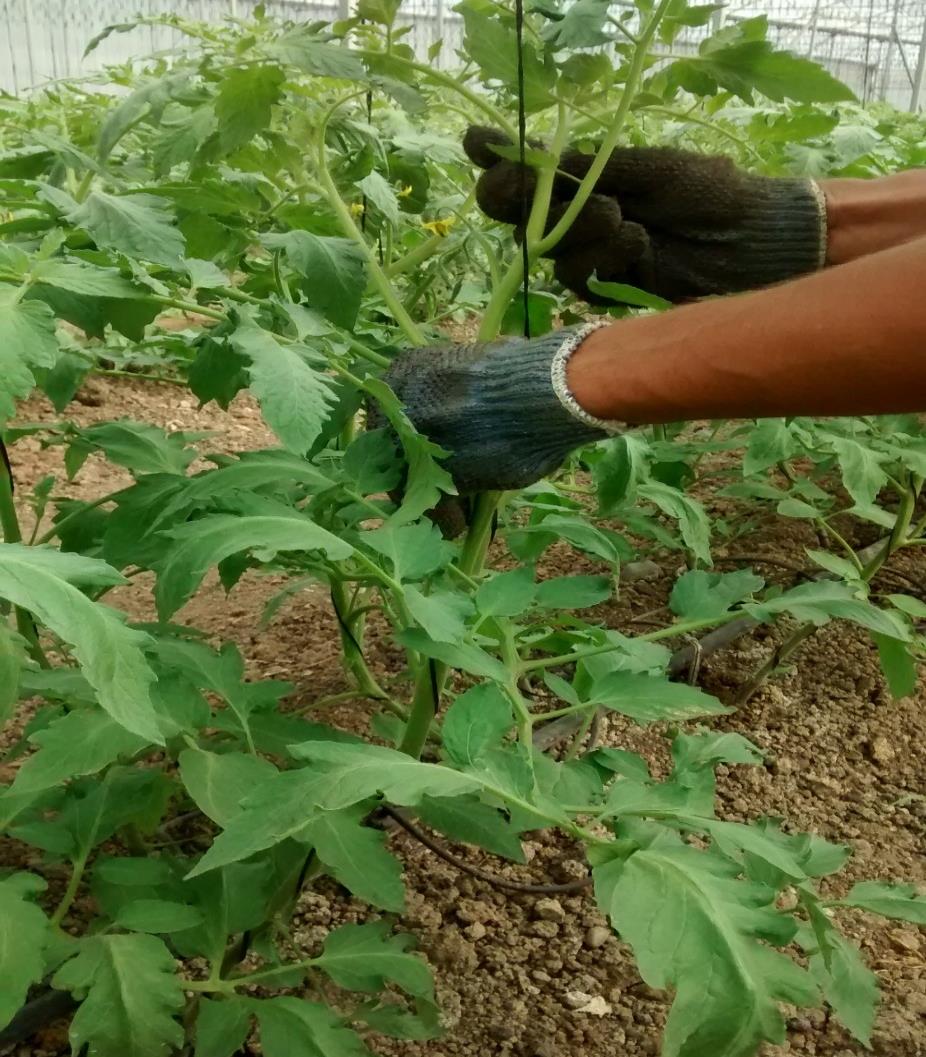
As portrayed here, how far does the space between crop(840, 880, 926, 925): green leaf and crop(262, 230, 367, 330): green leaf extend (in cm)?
78

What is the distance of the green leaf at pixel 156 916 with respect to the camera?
835 millimetres

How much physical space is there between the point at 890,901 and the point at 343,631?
2.27 feet

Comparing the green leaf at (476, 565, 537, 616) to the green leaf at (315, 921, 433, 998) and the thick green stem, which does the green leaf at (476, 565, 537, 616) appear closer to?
the green leaf at (315, 921, 433, 998)

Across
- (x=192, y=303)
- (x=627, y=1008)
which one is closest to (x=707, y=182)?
(x=192, y=303)

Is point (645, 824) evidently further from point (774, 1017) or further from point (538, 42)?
point (538, 42)

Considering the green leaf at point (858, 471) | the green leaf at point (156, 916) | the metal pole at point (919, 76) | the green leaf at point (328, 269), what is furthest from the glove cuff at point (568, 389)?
the metal pole at point (919, 76)

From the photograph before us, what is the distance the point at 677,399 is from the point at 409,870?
2.30 feet

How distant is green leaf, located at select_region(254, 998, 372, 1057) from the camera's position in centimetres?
85

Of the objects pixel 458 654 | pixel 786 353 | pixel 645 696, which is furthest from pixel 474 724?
pixel 786 353

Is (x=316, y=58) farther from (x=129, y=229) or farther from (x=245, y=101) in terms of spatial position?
(x=129, y=229)

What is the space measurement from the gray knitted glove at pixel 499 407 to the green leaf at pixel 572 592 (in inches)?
6.0

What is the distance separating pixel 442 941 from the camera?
1197mm

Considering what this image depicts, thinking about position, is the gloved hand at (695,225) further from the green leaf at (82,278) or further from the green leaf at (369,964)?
the green leaf at (369,964)

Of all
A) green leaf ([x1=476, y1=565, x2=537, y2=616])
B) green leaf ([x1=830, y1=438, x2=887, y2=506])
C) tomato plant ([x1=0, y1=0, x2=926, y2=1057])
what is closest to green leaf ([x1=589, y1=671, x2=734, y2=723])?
tomato plant ([x1=0, y1=0, x2=926, y2=1057])
